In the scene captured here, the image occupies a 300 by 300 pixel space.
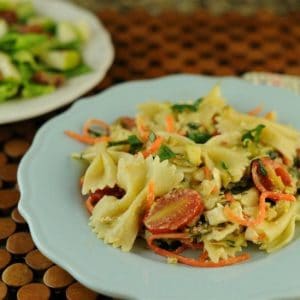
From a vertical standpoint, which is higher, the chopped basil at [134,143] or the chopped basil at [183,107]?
the chopped basil at [183,107]

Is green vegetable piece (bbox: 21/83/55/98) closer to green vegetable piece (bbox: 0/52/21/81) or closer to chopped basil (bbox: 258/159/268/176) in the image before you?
green vegetable piece (bbox: 0/52/21/81)

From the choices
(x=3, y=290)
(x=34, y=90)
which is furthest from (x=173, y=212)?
(x=34, y=90)

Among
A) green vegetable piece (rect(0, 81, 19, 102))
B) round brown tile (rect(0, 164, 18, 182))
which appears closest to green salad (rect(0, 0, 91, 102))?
green vegetable piece (rect(0, 81, 19, 102))

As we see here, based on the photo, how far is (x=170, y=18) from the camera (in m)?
2.59

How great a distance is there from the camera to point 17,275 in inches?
60.0

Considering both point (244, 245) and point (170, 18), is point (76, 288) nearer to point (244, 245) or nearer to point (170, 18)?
point (244, 245)

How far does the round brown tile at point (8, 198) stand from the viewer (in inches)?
67.4

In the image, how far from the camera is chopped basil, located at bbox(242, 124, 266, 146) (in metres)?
1.72

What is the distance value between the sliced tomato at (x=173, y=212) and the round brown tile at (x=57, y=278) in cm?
20

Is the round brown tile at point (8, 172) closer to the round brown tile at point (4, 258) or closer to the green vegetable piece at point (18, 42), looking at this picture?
the round brown tile at point (4, 258)

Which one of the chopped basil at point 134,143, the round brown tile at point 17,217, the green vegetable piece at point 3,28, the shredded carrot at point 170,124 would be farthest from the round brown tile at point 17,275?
the green vegetable piece at point 3,28

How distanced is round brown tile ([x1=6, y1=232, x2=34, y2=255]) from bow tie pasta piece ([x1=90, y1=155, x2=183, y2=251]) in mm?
166

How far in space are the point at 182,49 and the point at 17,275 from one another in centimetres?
115

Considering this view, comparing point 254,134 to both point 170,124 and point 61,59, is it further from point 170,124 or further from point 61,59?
point 61,59
